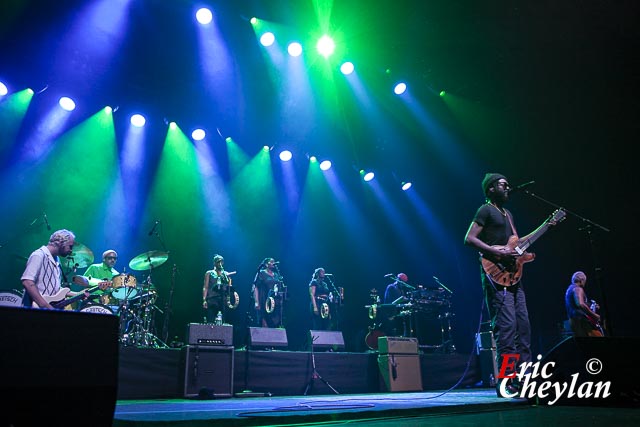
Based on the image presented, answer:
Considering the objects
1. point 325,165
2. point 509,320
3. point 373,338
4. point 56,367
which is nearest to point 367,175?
point 325,165

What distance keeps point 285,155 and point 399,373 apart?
6.42 m

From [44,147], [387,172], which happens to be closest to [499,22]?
[387,172]

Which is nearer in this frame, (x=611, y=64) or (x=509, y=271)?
(x=509, y=271)

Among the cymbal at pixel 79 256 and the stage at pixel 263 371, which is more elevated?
the cymbal at pixel 79 256

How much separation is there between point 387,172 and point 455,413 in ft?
29.4

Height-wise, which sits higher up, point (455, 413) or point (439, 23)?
point (439, 23)

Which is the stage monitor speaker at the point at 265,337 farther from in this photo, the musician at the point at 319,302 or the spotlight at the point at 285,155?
the spotlight at the point at 285,155

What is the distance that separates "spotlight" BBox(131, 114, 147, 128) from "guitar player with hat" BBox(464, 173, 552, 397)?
7948mm

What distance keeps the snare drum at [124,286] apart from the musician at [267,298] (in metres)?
2.70

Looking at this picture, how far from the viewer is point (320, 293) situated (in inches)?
404

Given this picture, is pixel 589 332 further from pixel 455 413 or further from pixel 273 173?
pixel 273 173

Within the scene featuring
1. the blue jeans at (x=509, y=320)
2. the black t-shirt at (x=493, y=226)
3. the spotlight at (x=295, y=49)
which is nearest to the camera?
the blue jeans at (x=509, y=320)

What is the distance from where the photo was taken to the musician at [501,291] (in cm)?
401

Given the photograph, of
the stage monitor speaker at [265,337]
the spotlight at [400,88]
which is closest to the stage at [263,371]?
the stage monitor speaker at [265,337]
